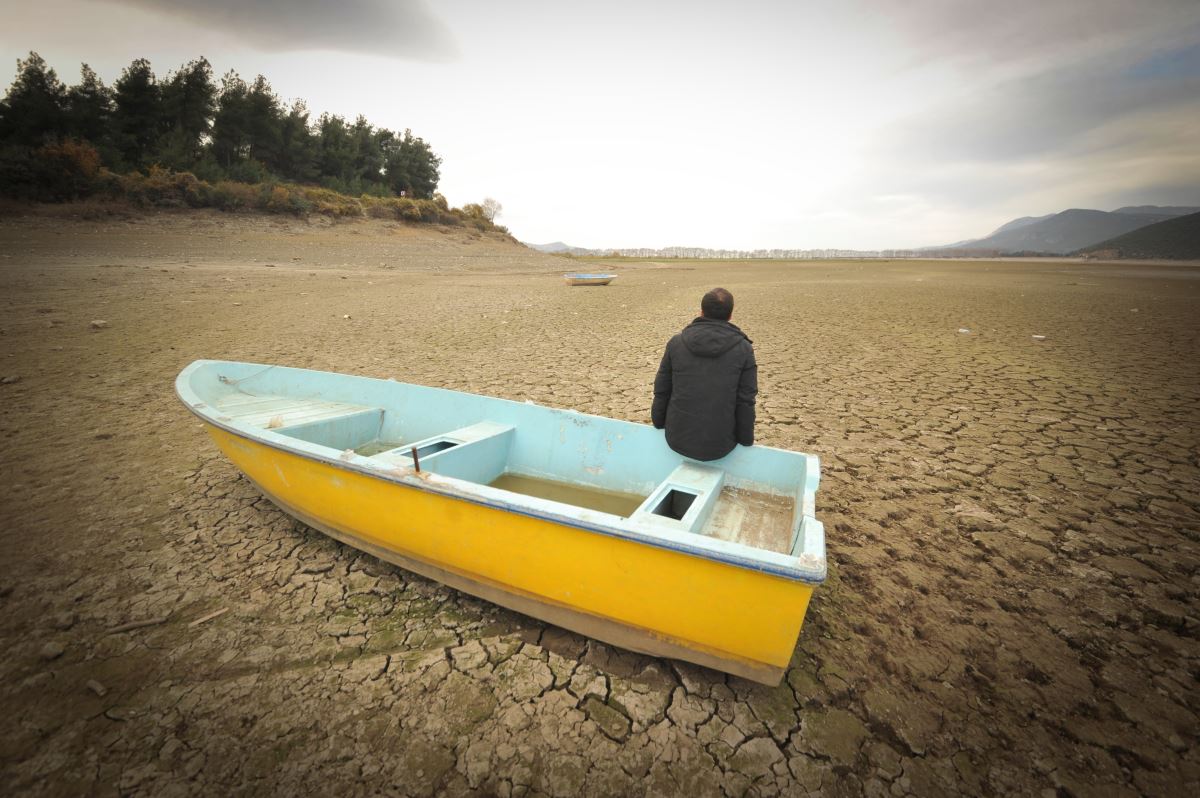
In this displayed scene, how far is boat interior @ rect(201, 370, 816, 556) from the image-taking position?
265cm

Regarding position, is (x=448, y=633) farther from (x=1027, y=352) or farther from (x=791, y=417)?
(x=1027, y=352)

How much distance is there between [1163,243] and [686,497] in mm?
125086

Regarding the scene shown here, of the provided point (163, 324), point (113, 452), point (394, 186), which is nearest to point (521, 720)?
point (113, 452)

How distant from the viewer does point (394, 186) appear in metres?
41.7

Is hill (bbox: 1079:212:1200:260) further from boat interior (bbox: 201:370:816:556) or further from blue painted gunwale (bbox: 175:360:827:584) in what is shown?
blue painted gunwale (bbox: 175:360:827:584)

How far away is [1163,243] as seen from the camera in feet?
254

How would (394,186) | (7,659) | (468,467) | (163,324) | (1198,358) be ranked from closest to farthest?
1. (7,659)
2. (468,467)
3. (1198,358)
4. (163,324)
5. (394,186)

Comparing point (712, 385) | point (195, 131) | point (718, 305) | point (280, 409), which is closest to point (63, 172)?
point (195, 131)

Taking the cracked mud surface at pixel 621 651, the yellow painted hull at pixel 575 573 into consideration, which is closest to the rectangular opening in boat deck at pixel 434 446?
the yellow painted hull at pixel 575 573

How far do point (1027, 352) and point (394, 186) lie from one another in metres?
46.9

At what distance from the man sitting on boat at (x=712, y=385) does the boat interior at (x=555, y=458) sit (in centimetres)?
20

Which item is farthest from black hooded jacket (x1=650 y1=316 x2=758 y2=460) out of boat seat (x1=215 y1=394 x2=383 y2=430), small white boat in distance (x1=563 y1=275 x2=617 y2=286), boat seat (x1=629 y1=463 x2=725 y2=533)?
small white boat in distance (x1=563 y1=275 x2=617 y2=286)

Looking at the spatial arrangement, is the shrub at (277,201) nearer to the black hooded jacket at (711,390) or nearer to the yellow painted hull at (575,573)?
the yellow painted hull at (575,573)

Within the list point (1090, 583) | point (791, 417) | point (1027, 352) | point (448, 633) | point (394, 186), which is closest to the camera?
point (448, 633)
